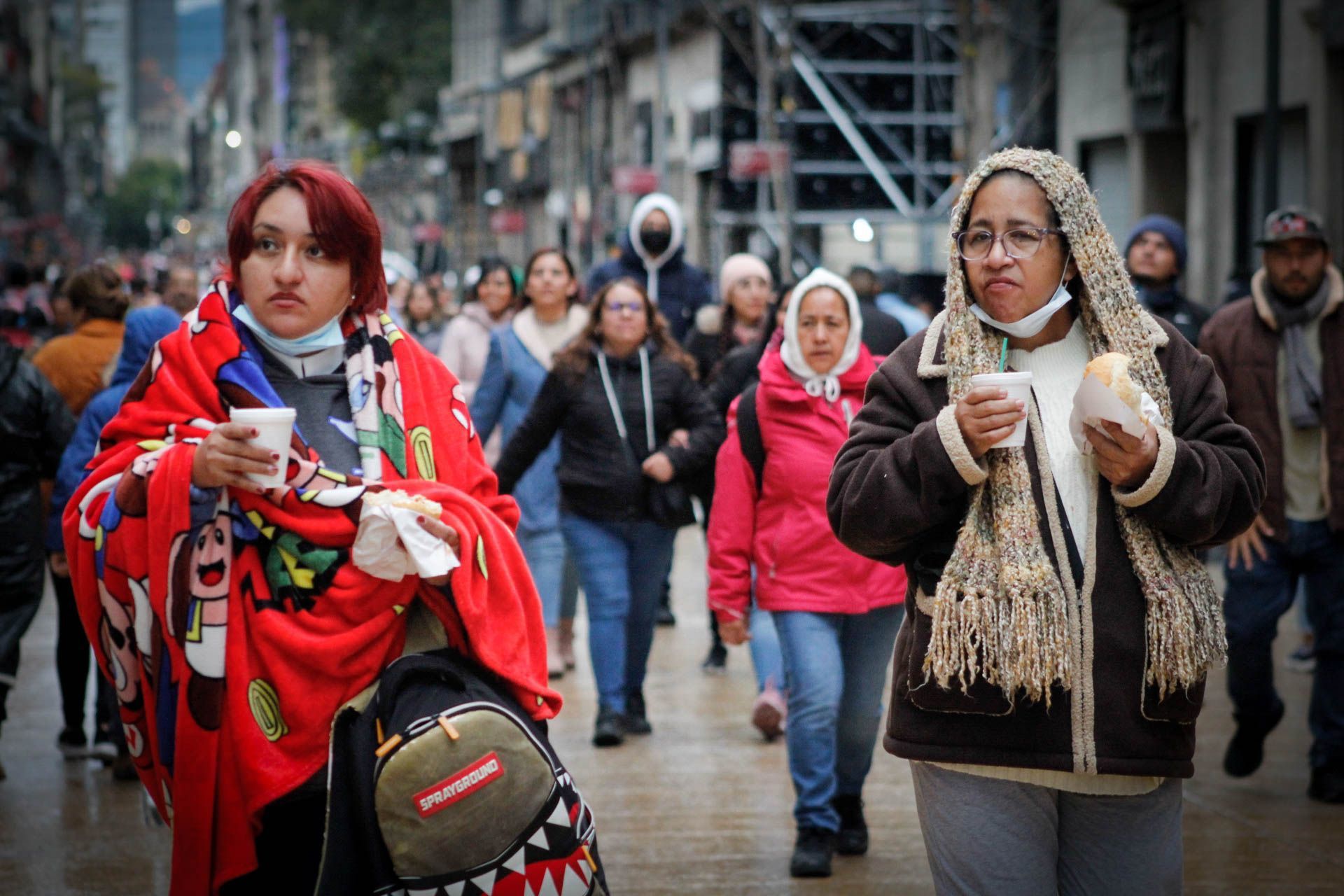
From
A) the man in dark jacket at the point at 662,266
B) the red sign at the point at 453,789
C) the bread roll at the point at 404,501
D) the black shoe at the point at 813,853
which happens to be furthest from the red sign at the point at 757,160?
the red sign at the point at 453,789

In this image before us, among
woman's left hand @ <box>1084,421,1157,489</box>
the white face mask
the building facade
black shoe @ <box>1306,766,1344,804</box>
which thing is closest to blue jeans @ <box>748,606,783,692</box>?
black shoe @ <box>1306,766,1344,804</box>

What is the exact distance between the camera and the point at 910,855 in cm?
635

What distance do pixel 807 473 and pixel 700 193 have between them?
110 ft

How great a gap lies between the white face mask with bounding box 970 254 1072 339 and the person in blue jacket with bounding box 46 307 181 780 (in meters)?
4.30

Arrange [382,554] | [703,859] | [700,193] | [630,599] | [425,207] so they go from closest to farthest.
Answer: [382,554]
[703,859]
[630,599]
[700,193]
[425,207]

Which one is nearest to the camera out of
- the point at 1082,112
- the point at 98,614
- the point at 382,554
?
the point at 382,554

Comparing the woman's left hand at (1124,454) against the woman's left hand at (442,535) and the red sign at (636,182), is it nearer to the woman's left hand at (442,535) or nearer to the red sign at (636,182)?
the woman's left hand at (442,535)

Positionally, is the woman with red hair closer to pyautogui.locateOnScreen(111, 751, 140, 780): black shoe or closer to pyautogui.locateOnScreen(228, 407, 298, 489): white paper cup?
pyautogui.locateOnScreen(228, 407, 298, 489): white paper cup

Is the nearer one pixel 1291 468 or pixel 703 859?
pixel 703 859

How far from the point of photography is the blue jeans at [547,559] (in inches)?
381

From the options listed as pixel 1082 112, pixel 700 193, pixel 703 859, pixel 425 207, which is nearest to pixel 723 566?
pixel 703 859

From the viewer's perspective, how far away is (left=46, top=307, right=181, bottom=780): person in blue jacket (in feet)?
24.1

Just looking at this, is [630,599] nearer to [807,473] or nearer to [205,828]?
[807,473]

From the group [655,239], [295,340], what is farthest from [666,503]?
[295,340]
